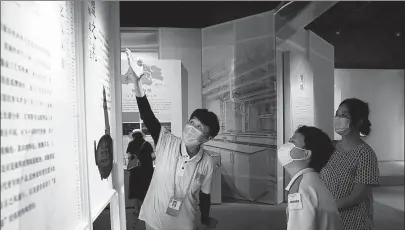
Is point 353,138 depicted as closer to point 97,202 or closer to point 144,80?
point 144,80

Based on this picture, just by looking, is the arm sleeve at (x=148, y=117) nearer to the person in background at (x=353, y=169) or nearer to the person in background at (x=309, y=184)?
the person in background at (x=309, y=184)

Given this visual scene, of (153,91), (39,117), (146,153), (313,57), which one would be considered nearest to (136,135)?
(146,153)

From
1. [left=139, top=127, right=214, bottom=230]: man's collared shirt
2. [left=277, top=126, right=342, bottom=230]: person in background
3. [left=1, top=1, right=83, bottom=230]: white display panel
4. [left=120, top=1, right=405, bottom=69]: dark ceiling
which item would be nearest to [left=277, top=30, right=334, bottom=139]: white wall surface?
[left=120, top=1, right=405, bottom=69]: dark ceiling

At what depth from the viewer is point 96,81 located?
178 cm

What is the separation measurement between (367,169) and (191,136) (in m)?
1.07

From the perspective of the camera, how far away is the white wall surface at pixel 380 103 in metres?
2.04

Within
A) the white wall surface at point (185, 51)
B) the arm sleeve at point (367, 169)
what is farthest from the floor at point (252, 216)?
the white wall surface at point (185, 51)

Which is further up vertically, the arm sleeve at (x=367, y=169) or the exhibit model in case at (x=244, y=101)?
the exhibit model in case at (x=244, y=101)

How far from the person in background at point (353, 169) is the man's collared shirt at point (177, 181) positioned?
2.35 feet

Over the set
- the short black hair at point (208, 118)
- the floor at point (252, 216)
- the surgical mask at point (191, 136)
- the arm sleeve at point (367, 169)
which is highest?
the short black hair at point (208, 118)

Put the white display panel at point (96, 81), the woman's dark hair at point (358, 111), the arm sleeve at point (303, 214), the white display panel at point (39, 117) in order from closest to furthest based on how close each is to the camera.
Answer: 1. the white display panel at point (39, 117)
2. the white display panel at point (96, 81)
3. the arm sleeve at point (303, 214)
4. the woman's dark hair at point (358, 111)

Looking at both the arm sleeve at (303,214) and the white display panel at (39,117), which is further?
the arm sleeve at (303,214)

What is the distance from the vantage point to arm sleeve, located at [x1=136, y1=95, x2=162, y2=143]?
1995mm

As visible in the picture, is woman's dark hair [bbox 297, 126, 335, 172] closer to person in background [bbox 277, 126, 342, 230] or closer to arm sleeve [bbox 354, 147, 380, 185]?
person in background [bbox 277, 126, 342, 230]
